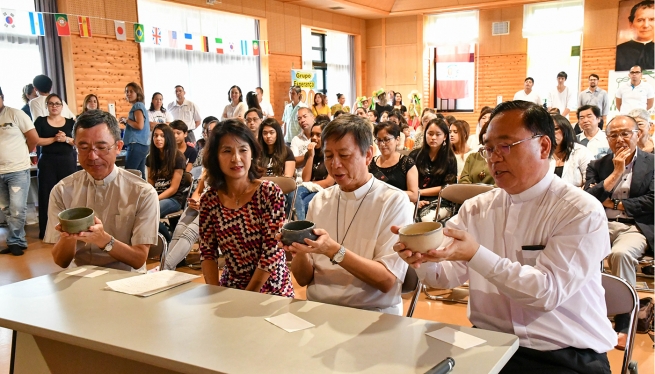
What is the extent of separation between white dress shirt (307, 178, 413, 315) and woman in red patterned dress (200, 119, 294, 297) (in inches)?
8.3

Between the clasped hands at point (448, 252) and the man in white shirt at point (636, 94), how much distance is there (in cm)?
974

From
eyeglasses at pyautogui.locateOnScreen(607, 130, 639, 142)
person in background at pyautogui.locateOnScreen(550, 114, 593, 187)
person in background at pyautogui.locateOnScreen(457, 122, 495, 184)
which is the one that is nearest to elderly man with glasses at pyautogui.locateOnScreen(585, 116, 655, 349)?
eyeglasses at pyautogui.locateOnScreen(607, 130, 639, 142)

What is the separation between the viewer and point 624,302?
178cm

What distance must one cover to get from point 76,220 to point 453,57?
1448 cm

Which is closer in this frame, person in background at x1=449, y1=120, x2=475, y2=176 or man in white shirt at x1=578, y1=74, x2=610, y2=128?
person in background at x1=449, y1=120, x2=475, y2=176

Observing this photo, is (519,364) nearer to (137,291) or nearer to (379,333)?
(379,333)

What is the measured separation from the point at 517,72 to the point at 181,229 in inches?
478

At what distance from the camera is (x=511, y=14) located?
1403cm

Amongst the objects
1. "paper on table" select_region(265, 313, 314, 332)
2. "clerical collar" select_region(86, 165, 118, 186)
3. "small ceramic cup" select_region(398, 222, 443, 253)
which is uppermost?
"clerical collar" select_region(86, 165, 118, 186)

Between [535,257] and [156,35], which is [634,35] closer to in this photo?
[156,35]

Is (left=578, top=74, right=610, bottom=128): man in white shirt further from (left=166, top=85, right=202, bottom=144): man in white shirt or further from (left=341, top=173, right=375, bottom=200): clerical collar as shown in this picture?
(left=341, top=173, right=375, bottom=200): clerical collar

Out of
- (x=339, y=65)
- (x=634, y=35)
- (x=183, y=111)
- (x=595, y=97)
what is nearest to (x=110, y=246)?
(x=183, y=111)

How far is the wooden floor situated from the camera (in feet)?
9.41

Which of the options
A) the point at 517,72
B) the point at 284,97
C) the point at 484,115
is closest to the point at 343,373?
the point at 484,115
